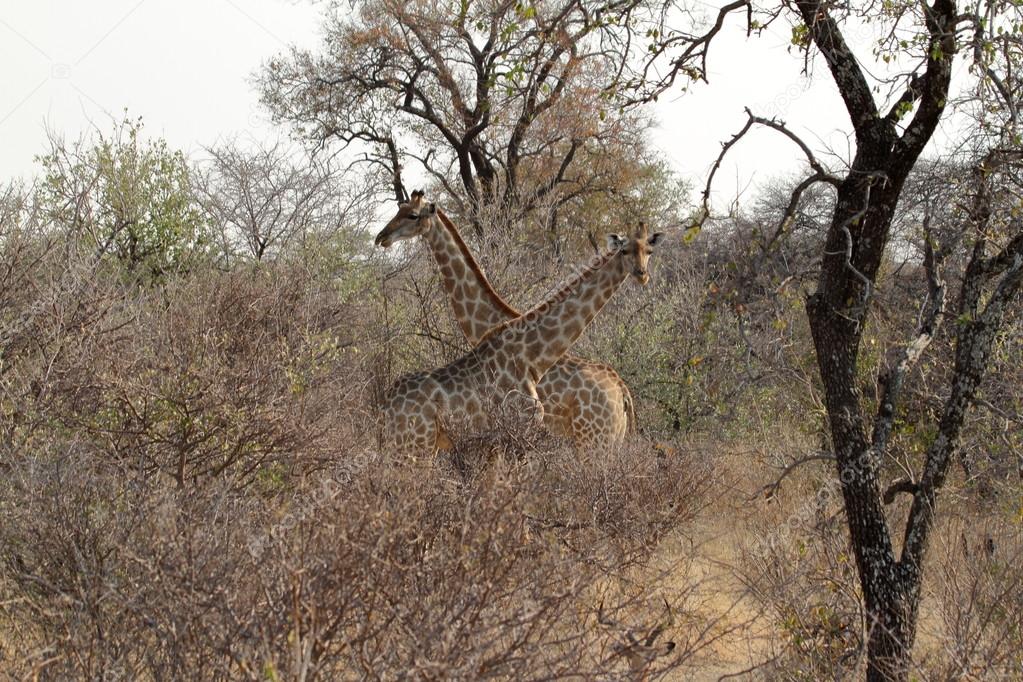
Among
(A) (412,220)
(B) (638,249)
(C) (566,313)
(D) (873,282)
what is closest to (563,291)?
(C) (566,313)

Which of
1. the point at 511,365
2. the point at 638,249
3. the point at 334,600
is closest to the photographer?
the point at 334,600

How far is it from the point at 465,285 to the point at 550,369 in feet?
3.09

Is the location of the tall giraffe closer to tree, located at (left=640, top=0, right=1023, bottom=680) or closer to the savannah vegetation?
the savannah vegetation

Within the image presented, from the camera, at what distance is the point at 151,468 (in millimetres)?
6406

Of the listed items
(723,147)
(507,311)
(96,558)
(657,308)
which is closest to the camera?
(96,558)

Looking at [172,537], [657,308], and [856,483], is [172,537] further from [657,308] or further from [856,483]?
[657,308]

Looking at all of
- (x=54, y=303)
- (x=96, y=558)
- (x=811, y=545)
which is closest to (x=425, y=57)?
(x=54, y=303)

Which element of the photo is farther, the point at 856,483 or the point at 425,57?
the point at 425,57

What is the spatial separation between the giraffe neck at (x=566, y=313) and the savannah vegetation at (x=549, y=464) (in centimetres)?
92

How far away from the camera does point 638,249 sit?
8.64 m

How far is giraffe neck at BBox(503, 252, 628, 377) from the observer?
28.0ft

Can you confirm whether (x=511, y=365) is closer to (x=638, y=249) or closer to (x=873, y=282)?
(x=638, y=249)

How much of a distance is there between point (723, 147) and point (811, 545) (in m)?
2.29

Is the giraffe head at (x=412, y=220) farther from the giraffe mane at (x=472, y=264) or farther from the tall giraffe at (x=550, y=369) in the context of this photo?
the giraffe mane at (x=472, y=264)
